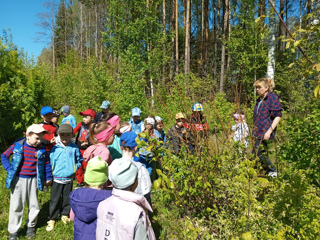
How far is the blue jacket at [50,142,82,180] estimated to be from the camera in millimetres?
3203

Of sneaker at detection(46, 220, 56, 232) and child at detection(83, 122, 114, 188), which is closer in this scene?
child at detection(83, 122, 114, 188)

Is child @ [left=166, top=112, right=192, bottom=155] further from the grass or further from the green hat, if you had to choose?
the grass

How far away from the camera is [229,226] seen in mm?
1764

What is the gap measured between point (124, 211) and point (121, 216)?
38 mm

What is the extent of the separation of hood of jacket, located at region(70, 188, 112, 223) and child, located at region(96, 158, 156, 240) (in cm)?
24

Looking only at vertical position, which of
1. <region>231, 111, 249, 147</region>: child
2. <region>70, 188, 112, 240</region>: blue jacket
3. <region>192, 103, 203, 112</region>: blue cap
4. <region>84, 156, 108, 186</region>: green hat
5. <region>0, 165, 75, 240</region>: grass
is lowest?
<region>0, 165, 75, 240</region>: grass

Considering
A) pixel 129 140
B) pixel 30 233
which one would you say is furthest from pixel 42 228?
pixel 129 140

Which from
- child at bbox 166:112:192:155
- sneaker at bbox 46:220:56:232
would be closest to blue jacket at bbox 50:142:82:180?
sneaker at bbox 46:220:56:232

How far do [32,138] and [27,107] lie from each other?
4550mm

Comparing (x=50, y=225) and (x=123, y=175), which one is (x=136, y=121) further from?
(x=123, y=175)

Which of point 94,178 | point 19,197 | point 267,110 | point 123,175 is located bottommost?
point 19,197

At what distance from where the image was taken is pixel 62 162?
126 inches

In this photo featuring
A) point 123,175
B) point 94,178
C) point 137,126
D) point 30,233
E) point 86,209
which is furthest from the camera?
point 137,126

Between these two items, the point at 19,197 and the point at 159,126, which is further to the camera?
the point at 159,126
